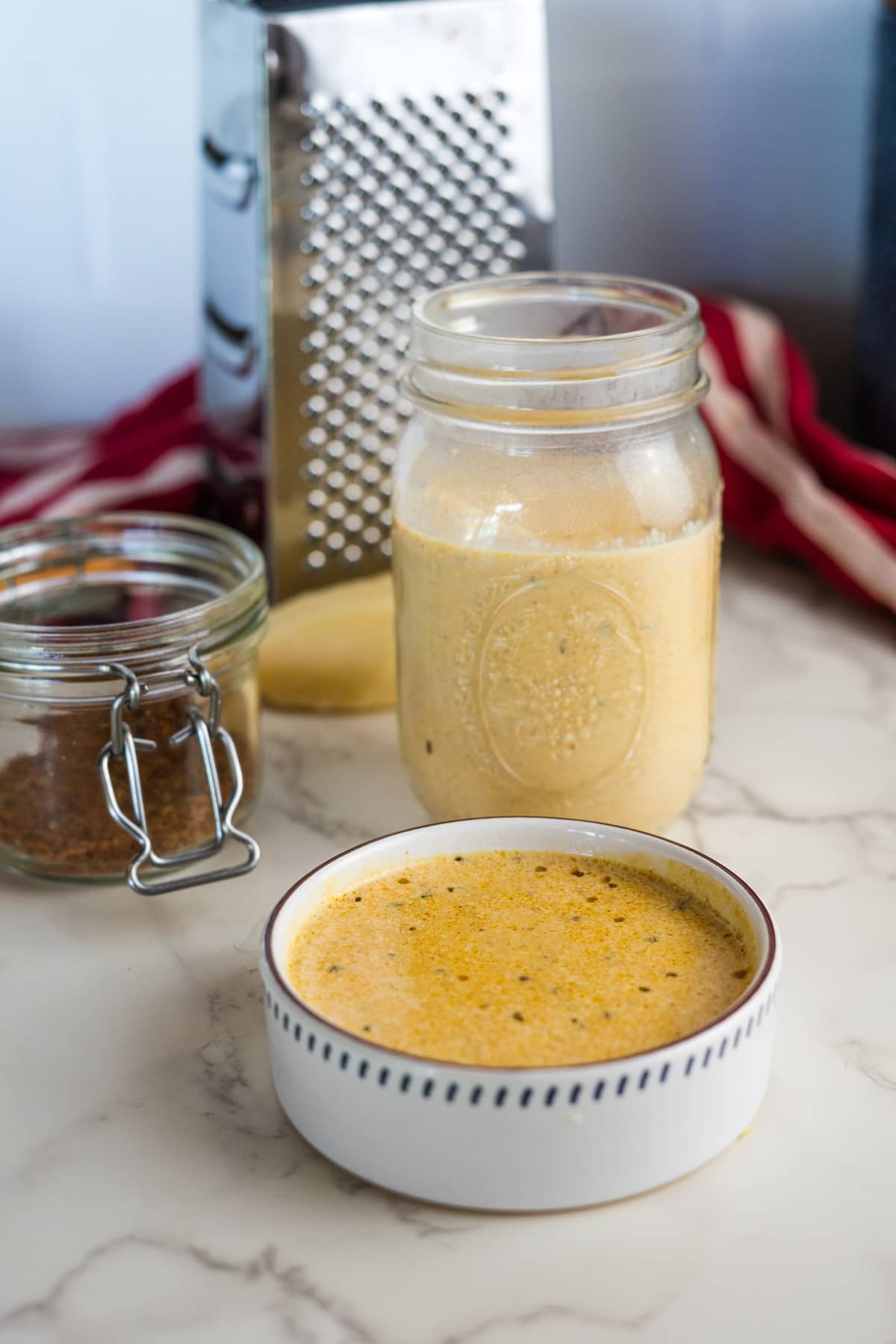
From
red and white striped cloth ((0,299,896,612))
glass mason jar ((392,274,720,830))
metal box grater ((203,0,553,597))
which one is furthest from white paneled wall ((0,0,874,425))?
glass mason jar ((392,274,720,830))

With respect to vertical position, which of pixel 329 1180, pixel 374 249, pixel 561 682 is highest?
pixel 374 249

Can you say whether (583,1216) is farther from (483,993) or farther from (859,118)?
(859,118)

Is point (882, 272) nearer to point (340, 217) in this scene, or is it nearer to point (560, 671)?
point (340, 217)

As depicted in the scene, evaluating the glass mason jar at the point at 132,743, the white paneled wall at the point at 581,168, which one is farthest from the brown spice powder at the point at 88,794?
the white paneled wall at the point at 581,168

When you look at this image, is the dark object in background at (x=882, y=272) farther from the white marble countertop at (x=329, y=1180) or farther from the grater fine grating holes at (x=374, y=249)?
the white marble countertop at (x=329, y=1180)

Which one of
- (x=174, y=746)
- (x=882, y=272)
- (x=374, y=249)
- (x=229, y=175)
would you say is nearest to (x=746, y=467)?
(x=882, y=272)

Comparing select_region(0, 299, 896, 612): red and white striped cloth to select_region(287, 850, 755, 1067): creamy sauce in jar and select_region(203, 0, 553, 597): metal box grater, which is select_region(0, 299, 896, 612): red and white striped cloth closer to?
select_region(203, 0, 553, 597): metal box grater

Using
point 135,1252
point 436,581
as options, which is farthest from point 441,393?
point 135,1252
